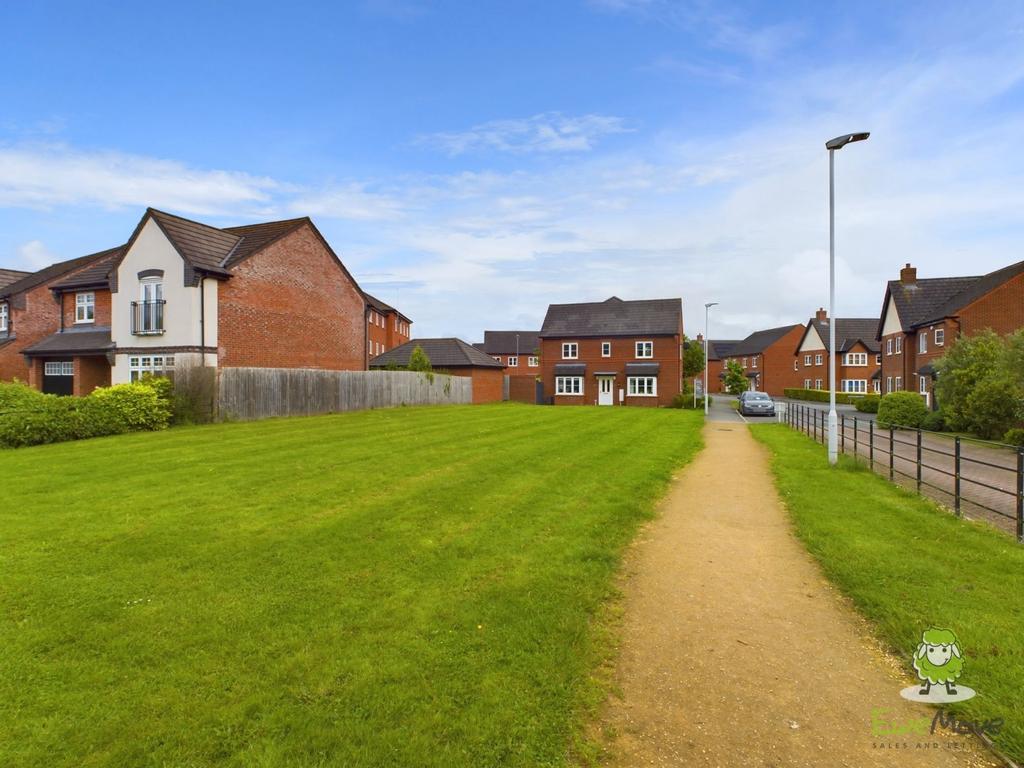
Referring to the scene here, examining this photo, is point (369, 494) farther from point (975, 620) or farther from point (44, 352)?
point (44, 352)

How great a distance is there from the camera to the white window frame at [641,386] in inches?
1949

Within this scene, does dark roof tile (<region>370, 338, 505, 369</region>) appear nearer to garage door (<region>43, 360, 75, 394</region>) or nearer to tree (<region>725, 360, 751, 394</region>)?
garage door (<region>43, 360, 75, 394</region>)

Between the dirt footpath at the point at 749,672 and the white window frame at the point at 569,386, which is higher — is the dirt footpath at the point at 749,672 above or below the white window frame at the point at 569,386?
below

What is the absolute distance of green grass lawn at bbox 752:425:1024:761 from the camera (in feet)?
13.1

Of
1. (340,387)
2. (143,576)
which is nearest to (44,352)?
(340,387)

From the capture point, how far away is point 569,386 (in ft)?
172

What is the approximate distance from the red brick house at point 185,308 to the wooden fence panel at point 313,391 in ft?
8.44

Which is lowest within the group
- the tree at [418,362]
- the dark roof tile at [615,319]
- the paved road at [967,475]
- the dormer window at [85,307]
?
the paved road at [967,475]

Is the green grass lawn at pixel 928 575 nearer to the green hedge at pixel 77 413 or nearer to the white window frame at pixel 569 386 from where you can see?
the green hedge at pixel 77 413

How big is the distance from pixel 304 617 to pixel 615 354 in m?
48.1

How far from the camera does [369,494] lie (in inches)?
383

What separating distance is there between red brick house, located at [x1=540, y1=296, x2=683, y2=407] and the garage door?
35.5m

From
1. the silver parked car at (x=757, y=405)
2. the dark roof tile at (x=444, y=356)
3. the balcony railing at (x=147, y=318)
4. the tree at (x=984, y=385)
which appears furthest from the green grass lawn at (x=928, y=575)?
the dark roof tile at (x=444, y=356)

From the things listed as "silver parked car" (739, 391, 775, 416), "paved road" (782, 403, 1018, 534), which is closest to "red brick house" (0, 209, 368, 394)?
"paved road" (782, 403, 1018, 534)
